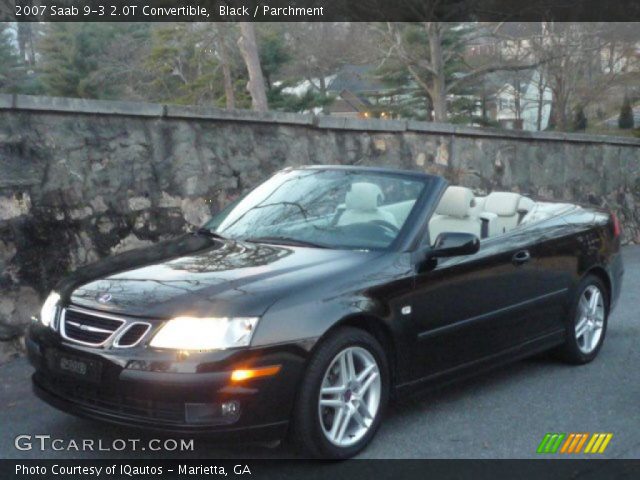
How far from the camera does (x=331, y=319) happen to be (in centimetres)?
489

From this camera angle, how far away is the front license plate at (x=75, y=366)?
4.68 metres

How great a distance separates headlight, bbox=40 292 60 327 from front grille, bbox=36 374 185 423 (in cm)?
34

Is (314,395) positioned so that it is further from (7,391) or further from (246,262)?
(7,391)

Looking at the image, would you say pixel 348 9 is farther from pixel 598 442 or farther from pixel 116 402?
pixel 116 402

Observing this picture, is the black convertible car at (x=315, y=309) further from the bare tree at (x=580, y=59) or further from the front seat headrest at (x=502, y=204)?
the bare tree at (x=580, y=59)

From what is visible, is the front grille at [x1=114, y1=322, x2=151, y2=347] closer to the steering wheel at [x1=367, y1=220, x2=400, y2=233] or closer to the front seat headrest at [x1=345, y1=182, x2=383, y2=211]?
the steering wheel at [x1=367, y1=220, x2=400, y2=233]

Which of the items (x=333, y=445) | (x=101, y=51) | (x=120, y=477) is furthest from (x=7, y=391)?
(x=101, y=51)

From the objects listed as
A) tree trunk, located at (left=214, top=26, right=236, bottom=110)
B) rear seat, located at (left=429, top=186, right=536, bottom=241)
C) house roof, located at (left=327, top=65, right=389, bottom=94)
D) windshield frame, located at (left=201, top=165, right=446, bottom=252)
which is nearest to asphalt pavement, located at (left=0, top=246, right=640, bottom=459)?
windshield frame, located at (left=201, top=165, right=446, bottom=252)

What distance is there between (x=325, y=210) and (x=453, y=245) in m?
0.87

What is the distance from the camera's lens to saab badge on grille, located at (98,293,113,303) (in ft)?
16.0

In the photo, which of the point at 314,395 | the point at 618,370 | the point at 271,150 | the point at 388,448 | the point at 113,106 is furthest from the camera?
the point at 271,150

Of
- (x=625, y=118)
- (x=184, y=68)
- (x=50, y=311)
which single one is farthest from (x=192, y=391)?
(x=625, y=118)

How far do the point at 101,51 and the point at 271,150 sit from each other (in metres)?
22.1

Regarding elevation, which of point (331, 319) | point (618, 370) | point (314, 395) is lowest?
point (618, 370)
